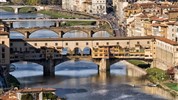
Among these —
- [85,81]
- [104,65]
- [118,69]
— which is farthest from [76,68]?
[85,81]

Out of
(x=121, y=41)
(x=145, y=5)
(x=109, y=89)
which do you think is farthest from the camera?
(x=145, y=5)

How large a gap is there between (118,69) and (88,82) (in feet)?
11.4

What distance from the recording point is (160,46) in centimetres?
2798

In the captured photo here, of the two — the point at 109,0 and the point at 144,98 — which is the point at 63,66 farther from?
the point at 109,0

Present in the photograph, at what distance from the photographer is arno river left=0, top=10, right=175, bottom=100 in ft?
73.1

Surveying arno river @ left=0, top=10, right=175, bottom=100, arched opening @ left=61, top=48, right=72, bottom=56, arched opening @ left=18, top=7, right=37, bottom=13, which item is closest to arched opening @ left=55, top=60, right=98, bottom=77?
arno river @ left=0, top=10, right=175, bottom=100

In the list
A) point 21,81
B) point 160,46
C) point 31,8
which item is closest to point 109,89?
point 21,81

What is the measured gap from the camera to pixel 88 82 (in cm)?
2498

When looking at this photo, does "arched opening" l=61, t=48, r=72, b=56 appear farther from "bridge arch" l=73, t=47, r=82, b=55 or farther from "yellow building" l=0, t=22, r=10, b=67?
"yellow building" l=0, t=22, r=10, b=67

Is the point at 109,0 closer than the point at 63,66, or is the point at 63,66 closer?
the point at 63,66

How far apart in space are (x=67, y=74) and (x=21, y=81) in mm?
2459

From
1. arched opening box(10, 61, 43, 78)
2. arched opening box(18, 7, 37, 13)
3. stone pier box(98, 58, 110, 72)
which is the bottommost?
arched opening box(10, 61, 43, 78)

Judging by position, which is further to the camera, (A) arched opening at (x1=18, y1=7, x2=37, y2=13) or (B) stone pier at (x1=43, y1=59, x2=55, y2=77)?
(A) arched opening at (x1=18, y1=7, x2=37, y2=13)

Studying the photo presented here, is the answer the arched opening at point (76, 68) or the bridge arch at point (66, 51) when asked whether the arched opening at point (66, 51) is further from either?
the arched opening at point (76, 68)
